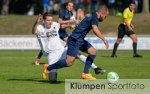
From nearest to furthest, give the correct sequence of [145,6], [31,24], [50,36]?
1. [50,36]
2. [31,24]
3. [145,6]

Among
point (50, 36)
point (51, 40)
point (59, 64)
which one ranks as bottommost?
point (59, 64)

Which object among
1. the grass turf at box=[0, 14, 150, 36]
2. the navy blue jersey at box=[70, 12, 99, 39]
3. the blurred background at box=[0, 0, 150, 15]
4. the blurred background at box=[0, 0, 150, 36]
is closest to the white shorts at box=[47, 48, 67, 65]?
the navy blue jersey at box=[70, 12, 99, 39]

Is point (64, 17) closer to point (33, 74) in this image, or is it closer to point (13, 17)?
point (33, 74)

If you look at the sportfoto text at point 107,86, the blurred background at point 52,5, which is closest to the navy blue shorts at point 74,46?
the sportfoto text at point 107,86

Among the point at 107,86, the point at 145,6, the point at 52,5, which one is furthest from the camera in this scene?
the point at 52,5

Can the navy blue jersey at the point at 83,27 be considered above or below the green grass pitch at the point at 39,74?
above

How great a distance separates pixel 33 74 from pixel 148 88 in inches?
192

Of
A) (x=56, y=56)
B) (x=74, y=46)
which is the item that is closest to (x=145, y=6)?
(x=56, y=56)

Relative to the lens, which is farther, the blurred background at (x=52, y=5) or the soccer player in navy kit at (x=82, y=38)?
the blurred background at (x=52, y=5)

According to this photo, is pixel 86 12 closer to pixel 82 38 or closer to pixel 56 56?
pixel 56 56

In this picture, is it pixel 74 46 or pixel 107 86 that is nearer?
pixel 107 86

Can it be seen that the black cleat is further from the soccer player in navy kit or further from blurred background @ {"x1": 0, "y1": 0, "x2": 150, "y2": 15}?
blurred background @ {"x1": 0, "y1": 0, "x2": 150, "y2": 15}

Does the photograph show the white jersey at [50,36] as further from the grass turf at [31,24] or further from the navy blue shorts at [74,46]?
the grass turf at [31,24]

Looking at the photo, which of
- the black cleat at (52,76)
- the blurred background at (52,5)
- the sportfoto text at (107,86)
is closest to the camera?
the sportfoto text at (107,86)
